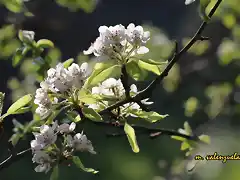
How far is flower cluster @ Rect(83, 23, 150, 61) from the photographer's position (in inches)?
32.7

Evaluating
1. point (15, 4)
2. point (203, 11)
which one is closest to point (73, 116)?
point (203, 11)

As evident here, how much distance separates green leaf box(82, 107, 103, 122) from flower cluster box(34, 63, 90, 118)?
0.14 ft

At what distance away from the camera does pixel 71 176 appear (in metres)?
3.47

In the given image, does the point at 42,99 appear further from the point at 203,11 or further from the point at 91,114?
the point at 203,11

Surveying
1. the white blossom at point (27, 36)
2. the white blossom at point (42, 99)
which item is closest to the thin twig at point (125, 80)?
the white blossom at point (42, 99)

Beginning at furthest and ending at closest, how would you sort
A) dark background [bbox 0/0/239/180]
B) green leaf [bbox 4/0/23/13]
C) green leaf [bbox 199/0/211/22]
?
dark background [bbox 0/0/239/180] → green leaf [bbox 4/0/23/13] → green leaf [bbox 199/0/211/22]

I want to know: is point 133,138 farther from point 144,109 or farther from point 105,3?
point 105,3

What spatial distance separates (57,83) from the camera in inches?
32.3

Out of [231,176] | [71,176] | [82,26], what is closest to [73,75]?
[231,176]

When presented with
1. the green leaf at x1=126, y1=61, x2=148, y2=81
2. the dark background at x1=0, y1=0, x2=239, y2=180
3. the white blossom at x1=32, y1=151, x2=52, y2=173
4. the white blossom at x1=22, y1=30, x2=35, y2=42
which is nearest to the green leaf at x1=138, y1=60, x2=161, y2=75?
the green leaf at x1=126, y1=61, x2=148, y2=81

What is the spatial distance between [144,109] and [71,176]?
8.90 feet

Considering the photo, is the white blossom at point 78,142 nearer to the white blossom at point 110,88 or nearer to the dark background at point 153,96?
the white blossom at point 110,88

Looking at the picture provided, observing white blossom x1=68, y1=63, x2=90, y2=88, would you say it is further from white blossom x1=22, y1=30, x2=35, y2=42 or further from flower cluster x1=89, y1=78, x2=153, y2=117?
white blossom x1=22, y1=30, x2=35, y2=42

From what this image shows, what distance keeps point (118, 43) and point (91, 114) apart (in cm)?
13
